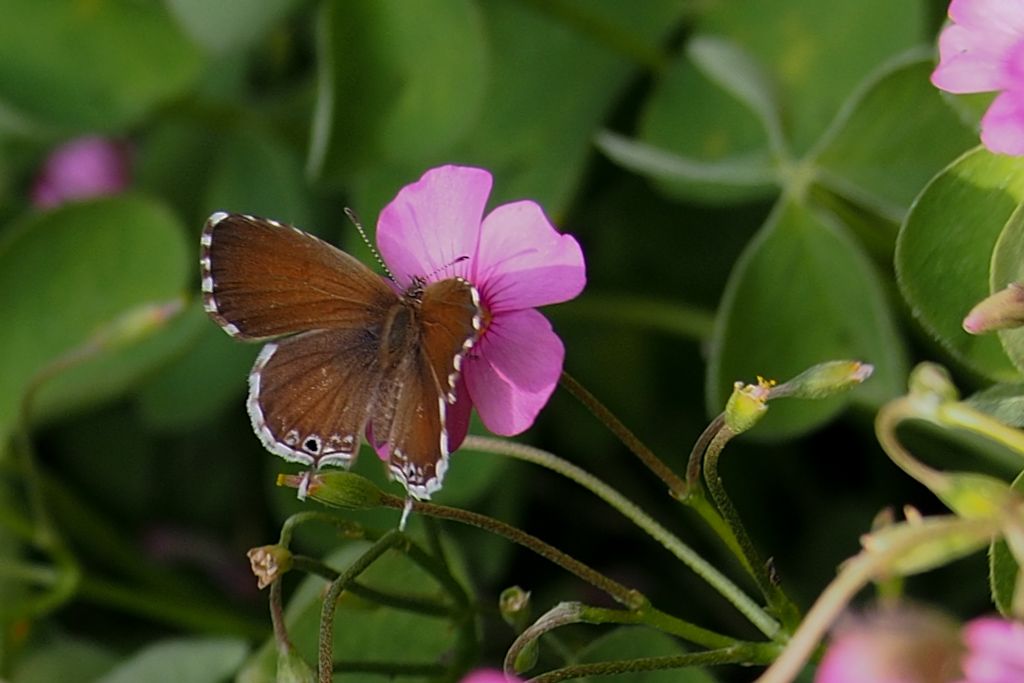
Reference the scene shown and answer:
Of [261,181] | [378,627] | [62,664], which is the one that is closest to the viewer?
[378,627]

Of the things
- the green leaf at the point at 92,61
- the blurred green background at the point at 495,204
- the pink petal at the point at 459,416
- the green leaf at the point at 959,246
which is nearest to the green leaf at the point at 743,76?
the blurred green background at the point at 495,204

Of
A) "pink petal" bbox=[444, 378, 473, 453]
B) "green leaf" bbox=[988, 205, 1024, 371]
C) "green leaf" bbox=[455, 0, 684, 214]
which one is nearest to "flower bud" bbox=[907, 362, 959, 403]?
"green leaf" bbox=[988, 205, 1024, 371]

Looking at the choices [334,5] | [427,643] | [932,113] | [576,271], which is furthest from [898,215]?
[334,5]

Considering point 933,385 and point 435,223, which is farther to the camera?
point 435,223

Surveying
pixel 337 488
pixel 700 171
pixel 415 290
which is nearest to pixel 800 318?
pixel 700 171

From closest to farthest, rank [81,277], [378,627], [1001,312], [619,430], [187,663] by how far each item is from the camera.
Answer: [1001,312] < [619,430] < [378,627] < [187,663] < [81,277]

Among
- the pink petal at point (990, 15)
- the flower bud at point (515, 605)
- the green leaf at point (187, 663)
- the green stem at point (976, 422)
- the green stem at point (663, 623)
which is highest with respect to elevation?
the pink petal at point (990, 15)

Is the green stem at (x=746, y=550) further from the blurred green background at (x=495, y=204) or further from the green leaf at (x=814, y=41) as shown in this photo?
the green leaf at (x=814, y=41)

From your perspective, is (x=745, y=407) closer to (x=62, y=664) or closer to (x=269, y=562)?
(x=269, y=562)
